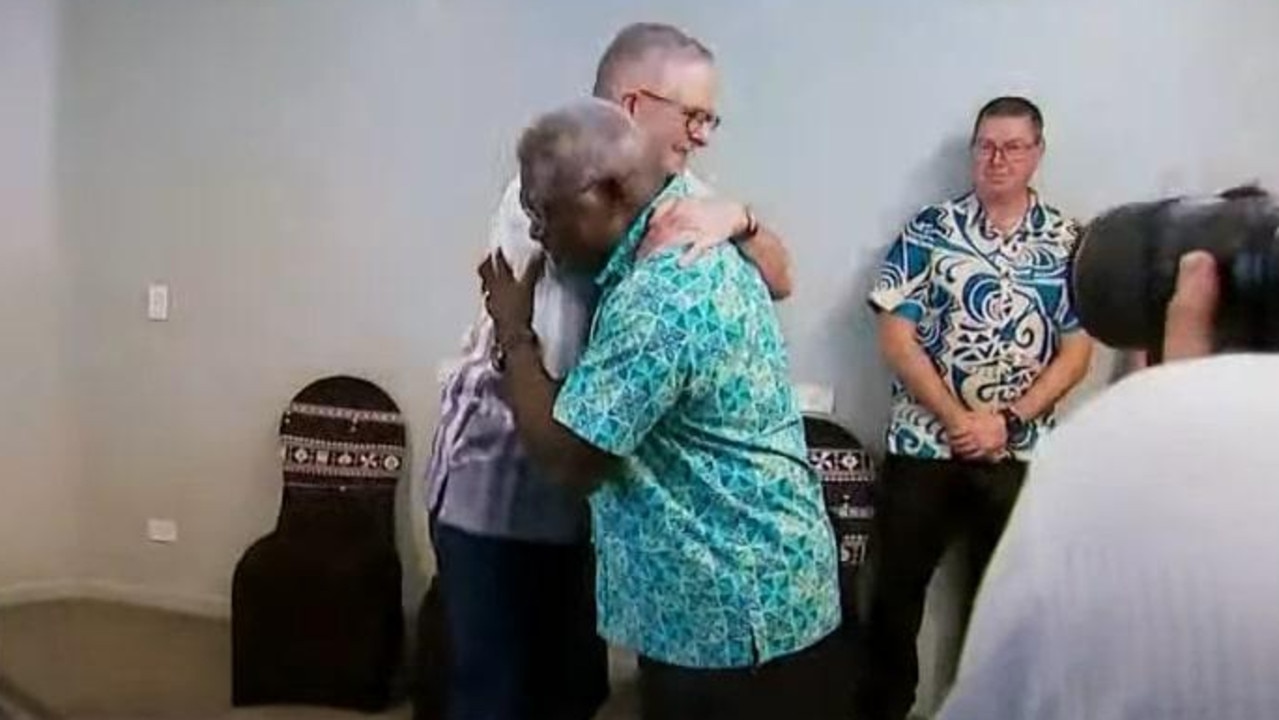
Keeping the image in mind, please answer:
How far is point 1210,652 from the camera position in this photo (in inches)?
39.1

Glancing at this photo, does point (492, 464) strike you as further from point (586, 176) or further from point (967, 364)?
point (967, 364)

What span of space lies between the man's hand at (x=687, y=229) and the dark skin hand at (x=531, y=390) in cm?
20

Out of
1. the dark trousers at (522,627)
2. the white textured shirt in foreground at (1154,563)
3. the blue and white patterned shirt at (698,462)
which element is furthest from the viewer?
the dark trousers at (522,627)

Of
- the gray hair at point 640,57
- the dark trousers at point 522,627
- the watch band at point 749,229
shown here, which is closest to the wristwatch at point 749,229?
the watch band at point 749,229

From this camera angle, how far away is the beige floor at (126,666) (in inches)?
170

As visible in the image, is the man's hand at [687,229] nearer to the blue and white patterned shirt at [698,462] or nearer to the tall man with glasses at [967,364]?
the blue and white patterned shirt at [698,462]

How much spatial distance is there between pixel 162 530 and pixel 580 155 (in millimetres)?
3695

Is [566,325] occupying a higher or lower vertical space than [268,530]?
higher

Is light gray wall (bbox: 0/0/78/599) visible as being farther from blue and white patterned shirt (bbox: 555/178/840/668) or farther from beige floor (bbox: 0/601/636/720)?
blue and white patterned shirt (bbox: 555/178/840/668)

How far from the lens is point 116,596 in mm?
5371

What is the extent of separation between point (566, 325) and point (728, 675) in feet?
1.56

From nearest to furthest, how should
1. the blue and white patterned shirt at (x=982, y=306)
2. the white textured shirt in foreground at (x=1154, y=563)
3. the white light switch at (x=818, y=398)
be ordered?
the white textured shirt in foreground at (x=1154, y=563), the blue and white patterned shirt at (x=982, y=306), the white light switch at (x=818, y=398)

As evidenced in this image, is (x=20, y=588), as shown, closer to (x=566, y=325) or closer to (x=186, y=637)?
(x=186, y=637)

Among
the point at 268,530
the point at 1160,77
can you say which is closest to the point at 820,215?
the point at 1160,77
